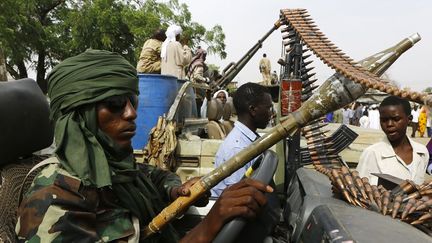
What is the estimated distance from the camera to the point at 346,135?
407 centimetres

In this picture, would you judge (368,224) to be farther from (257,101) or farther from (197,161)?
(197,161)

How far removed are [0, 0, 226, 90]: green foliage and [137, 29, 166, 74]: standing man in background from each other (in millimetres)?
13286

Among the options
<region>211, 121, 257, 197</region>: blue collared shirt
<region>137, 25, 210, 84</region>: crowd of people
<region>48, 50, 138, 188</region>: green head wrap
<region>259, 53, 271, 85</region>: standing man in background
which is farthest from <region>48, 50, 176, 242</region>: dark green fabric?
<region>259, 53, 271, 85</region>: standing man in background

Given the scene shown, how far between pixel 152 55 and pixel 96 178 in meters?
6.38

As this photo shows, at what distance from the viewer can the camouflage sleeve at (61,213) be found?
1.35 meters

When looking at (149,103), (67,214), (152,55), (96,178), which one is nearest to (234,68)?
(152,55)

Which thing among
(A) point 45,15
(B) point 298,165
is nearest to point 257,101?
(B) point 298,165

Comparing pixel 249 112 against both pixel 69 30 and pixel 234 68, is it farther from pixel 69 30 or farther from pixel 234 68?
pixel 69 30

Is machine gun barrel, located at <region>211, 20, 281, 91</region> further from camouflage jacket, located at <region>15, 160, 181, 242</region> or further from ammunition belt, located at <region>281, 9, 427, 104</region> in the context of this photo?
camouflage jacket, located at <region>15, 160, 181, 242</region>

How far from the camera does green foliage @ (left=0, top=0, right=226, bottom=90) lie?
21672 mm

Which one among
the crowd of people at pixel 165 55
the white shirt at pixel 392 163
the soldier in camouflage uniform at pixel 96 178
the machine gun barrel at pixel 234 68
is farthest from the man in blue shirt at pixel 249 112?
the machine gun barrel at pixel 234 68

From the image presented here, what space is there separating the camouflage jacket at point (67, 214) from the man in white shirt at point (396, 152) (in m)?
2.13

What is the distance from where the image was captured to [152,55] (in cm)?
764

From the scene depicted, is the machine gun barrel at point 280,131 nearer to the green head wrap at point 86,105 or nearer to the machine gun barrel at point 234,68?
the green head wrap at point 86,105
